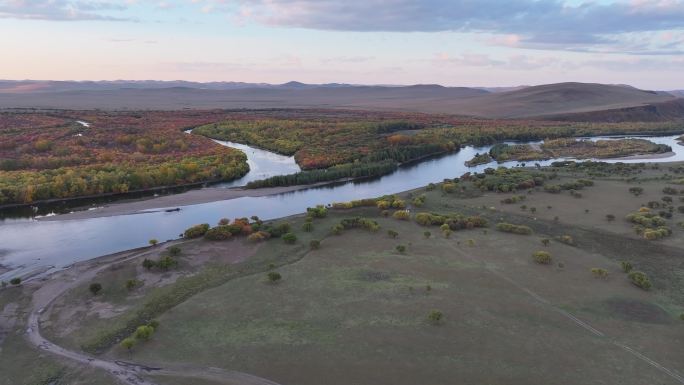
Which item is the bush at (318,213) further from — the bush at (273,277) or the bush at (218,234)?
the bush at (273,277)

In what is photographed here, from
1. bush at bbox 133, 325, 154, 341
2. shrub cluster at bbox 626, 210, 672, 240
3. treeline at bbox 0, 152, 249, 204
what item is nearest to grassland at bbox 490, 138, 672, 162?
shrub cluster at bbox 626, 210, 672, 240

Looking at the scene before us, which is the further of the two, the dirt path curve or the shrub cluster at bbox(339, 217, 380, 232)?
the shrub cluster at bbox(339, 217, 380, 232)

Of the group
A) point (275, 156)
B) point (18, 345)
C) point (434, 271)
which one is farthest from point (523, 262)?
point (275, 156)

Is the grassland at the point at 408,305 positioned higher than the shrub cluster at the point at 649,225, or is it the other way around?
the shrub cluster at the point at 649,225

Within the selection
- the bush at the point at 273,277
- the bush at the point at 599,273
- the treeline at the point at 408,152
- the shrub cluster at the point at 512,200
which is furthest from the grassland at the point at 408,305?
the treeline at the point at 408,152

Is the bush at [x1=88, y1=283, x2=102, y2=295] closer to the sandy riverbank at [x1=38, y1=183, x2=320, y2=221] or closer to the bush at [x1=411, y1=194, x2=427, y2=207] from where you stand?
the sandy riverbank at [x1=38, y1=183, x2=320, y2=221]

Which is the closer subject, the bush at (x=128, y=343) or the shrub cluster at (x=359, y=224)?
the bush at (x=128, y=343)

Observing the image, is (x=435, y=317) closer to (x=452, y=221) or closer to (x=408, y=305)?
(x=408, y=305)

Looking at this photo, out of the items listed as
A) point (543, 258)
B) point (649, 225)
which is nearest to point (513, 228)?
point (543, 258)
